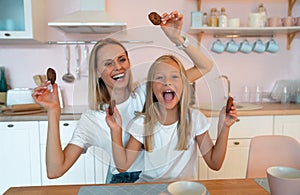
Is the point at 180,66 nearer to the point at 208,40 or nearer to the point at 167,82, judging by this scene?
the point at 167,82

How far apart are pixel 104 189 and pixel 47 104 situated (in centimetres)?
31

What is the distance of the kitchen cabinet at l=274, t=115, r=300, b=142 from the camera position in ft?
6.07

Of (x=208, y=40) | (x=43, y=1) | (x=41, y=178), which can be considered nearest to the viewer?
(x=41, y=178)

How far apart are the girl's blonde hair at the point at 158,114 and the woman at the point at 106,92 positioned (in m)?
0.03

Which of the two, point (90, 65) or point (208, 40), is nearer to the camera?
point (90, 65)

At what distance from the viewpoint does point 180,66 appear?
2.66ft

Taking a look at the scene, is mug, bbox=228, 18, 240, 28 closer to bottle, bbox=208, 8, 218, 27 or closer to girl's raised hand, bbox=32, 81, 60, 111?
bottle, bbox=208, 8, 218, 27

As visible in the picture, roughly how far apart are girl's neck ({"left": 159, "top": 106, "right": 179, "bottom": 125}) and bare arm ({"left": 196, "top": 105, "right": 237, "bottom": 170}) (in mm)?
102

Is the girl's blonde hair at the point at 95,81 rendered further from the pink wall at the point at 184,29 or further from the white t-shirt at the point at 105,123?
the pink wall at the point at 184,29

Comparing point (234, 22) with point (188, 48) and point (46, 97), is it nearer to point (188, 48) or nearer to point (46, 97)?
point (188, 48)

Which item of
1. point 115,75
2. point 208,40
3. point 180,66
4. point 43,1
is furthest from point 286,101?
point 43,1

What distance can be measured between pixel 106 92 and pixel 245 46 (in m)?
1.68

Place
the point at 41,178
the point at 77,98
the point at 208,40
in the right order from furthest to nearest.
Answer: the point at 208,40 → the point at 41,178 → the point at 77,98

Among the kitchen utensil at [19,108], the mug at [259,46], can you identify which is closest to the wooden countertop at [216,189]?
the kitchen utensil at [19,108]
